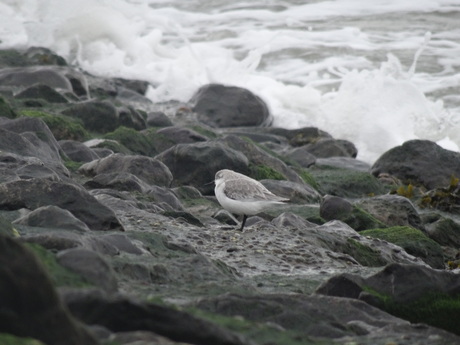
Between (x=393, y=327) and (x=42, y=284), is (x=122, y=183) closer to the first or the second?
(x=393, y=327)

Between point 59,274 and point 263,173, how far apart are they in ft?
21.0

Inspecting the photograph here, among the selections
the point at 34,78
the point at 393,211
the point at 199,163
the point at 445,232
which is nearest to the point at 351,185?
the point at 393,211

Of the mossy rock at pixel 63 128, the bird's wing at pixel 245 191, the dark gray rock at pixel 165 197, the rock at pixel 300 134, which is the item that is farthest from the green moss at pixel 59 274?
the rock at pixel 300 134

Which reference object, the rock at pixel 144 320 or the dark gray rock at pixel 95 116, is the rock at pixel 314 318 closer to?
the rock at pixel 144 320

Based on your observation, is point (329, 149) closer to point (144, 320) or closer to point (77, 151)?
point (77, 151)

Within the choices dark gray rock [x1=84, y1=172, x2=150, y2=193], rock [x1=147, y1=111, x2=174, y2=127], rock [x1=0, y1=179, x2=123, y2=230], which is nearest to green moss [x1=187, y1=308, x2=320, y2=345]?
rock [x1=0, y1=179, x2=123, y2=230]

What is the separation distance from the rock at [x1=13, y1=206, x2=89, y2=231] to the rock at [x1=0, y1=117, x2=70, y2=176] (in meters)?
2.19

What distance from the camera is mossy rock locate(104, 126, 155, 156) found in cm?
1073

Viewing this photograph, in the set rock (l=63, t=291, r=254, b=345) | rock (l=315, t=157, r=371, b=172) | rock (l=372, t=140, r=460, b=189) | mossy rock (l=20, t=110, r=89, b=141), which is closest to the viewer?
rock (l=63, t=291, r=254, b=345)

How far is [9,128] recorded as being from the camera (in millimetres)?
9156

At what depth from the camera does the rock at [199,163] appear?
9.28m

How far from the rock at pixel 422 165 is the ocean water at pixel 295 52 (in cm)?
208

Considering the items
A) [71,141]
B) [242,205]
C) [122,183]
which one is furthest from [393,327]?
[71,141]

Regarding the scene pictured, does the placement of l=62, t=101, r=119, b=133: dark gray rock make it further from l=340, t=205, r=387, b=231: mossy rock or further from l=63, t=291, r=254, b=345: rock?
l=63, t=291, r=254, b=345: rock
